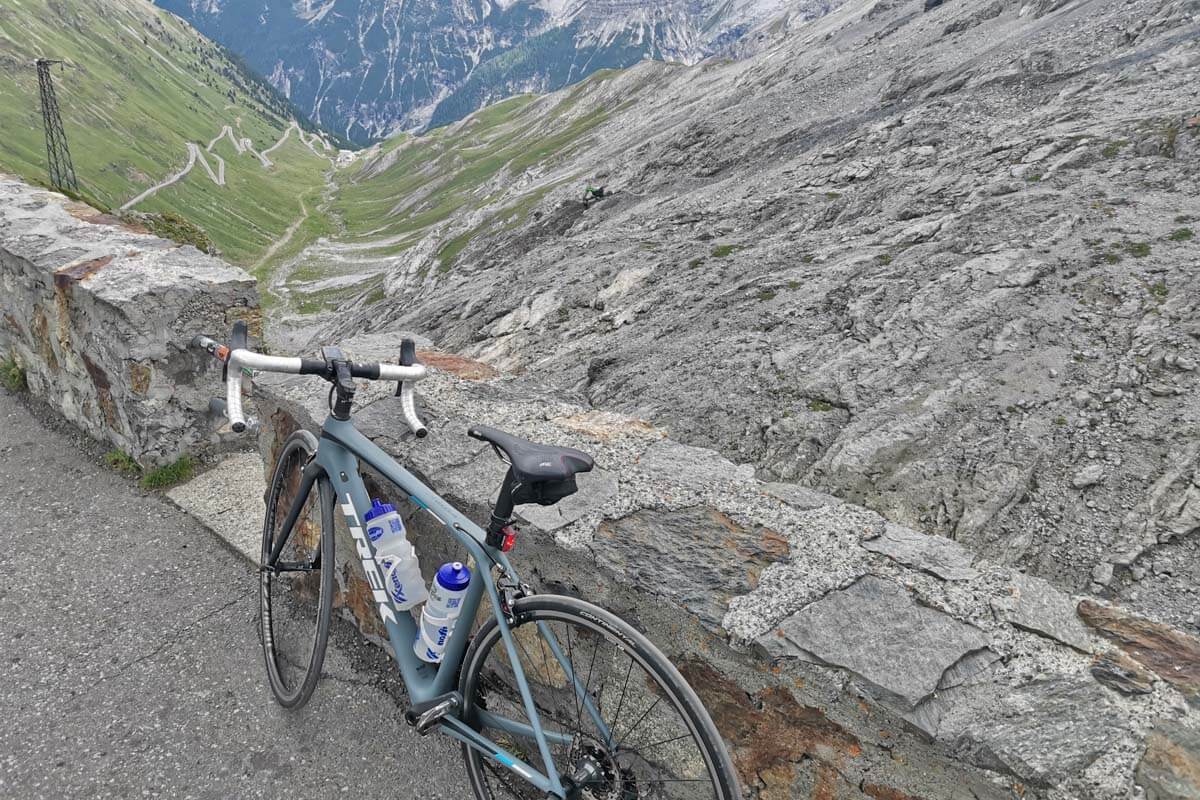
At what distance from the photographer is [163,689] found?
4664 mm

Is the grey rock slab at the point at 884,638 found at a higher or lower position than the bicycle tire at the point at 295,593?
higher

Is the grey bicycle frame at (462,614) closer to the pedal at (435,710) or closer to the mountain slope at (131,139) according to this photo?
the pedal at (435,710)

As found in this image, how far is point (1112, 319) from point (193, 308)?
32.5ft

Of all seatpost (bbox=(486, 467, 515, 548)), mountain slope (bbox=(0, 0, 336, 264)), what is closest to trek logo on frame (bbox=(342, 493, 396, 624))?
seatpost (bbox=(486, 467, 515, 548))

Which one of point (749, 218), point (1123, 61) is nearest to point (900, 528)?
point (749, 218)

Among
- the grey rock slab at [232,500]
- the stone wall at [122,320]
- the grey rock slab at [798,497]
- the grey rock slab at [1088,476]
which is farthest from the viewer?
the stone wall at [122,320]

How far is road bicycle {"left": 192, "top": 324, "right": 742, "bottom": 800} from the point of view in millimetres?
2965

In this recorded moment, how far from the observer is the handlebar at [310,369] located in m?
3.70

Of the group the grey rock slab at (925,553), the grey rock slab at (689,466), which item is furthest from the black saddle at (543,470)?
the grey rock slab at (925,553)

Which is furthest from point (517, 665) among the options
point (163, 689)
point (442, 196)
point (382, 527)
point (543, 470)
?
point (442, 196)

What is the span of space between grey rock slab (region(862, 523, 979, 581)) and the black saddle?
5.07ft

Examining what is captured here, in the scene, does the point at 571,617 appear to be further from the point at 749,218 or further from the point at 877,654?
the point at 749,218

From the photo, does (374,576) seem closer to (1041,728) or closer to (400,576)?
(400,576)

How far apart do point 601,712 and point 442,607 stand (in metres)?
1.03
